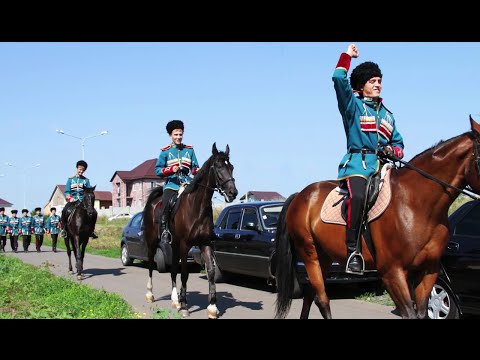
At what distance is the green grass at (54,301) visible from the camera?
23.7 feet

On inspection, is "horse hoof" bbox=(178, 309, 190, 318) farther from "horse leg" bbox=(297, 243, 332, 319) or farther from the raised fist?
the raised fist

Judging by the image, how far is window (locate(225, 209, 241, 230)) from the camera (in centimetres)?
1243

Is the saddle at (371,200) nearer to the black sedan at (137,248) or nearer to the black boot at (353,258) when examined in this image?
the black boot at (353,258)

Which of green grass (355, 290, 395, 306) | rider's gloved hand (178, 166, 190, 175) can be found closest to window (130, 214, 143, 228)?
rider's gloved hand (178, 166, 190, 175)

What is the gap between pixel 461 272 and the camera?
22.4 feet

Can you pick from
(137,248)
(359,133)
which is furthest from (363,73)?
(137,248)

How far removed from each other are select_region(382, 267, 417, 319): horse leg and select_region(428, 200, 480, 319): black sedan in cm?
235

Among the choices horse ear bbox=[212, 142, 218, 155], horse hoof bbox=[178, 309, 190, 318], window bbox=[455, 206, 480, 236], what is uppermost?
horse ear bbox=[212, 142, 218, 155]

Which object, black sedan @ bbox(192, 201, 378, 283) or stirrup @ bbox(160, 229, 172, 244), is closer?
stirrup @ bbox(160, 229, 172, 244)

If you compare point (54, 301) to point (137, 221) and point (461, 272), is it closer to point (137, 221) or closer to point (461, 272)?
point (461, 272)

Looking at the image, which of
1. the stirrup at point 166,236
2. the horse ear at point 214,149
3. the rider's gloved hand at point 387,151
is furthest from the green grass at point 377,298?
the rider's gloved hand at point 387,151

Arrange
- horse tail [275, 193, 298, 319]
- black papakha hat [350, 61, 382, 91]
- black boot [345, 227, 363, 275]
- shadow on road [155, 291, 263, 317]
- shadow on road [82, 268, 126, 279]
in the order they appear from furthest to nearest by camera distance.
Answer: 1. shadow on road [82, 268, 126, 279]
2. shadow on road [155, 291, 263, 317]
3. horse tail [275, 193, 298, 319]
4. black papakha hat [350, 61, 382, 91]
5. black boot [345, 227, 363, 275]
